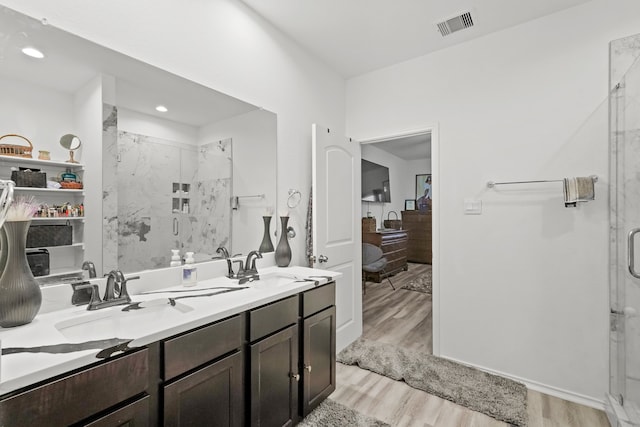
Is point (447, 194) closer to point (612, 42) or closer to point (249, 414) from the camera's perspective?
point (612, 42)

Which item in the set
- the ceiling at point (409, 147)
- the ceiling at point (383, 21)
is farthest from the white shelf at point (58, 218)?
the ceiling at point (409, 147)

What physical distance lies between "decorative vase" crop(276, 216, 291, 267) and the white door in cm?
25

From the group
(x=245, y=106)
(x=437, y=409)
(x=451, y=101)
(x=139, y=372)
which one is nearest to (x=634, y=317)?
(x=437, y=409)

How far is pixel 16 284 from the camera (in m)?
1.03

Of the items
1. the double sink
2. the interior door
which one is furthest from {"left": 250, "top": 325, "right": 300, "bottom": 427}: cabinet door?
the interior door

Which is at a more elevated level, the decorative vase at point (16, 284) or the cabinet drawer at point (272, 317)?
the decorative vase at point (16, 284)

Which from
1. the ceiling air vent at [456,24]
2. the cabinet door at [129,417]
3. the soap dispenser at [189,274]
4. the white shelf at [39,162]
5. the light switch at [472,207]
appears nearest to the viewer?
the cabinet door at [129,417]

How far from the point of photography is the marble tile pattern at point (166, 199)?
5.03ft

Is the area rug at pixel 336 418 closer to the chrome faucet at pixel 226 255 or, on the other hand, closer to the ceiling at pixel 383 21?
the chrome faucet at pixel 226 255

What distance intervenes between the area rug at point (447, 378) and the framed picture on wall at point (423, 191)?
15.8ft

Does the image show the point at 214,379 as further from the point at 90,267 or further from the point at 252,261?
the point at 252,261

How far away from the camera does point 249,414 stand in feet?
4.57

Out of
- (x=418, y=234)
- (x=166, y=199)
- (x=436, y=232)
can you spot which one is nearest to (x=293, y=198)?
(x=166, y=199)

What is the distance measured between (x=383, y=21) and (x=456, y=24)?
56cm
